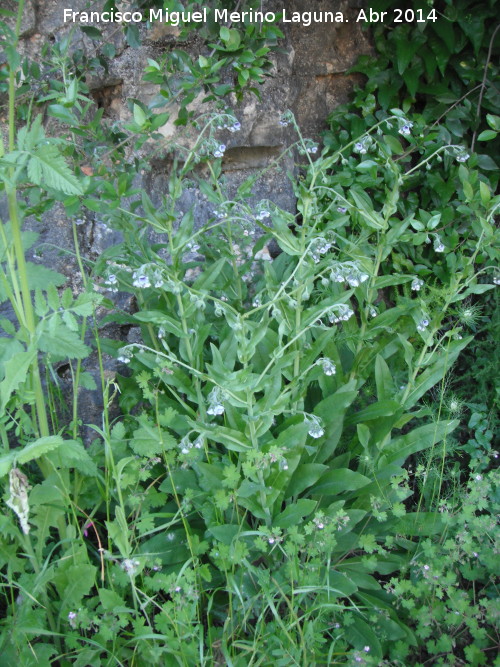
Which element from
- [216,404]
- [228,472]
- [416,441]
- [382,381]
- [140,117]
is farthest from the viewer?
[382,381]

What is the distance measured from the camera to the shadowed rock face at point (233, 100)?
2627mm

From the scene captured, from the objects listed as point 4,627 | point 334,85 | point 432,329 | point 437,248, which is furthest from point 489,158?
point 4,627

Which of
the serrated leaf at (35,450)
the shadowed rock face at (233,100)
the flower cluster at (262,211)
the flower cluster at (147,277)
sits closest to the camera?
the serrated leaf at (35,450)

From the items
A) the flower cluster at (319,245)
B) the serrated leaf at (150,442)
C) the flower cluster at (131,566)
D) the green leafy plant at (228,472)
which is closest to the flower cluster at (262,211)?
the green leafy plant at (228,472)

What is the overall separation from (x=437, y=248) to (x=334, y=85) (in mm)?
1313

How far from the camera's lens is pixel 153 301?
8.36ft

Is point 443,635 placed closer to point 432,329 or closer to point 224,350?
point 432,329

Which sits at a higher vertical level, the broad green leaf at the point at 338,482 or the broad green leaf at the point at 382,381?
the broad green leaf at the point at 382,381

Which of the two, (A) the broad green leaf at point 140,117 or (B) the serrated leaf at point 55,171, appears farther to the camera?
(A) the broad green leaf at point 140,117

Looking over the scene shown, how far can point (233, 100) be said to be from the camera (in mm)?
2746

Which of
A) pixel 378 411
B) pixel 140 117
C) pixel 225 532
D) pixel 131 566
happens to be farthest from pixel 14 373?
pixel 378 411

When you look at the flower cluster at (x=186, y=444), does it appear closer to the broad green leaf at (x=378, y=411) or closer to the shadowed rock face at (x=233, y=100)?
the broad green leaf at (x=378, y=411)

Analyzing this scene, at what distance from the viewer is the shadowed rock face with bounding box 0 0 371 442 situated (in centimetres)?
263

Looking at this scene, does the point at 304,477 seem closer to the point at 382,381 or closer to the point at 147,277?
the point at 382,381
